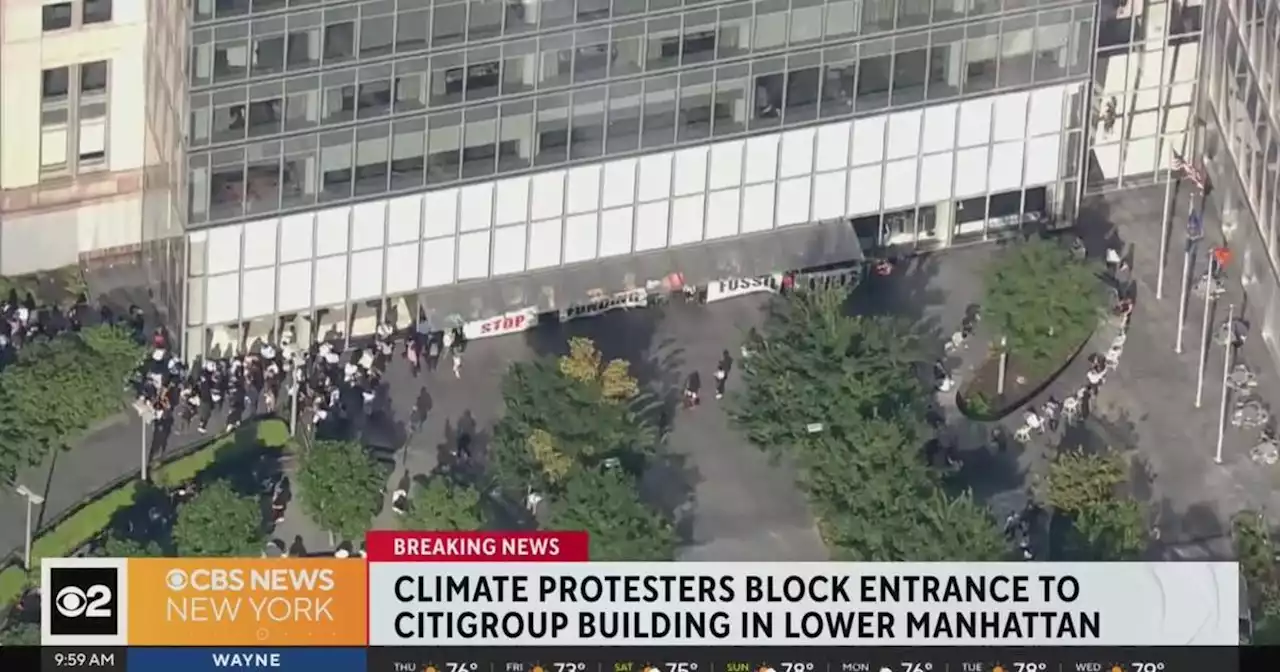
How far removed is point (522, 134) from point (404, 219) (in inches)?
41.5

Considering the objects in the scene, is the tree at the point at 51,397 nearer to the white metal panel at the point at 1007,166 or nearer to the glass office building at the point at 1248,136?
the white metal panel at the point at 1007,166

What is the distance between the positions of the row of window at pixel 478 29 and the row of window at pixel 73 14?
95cm

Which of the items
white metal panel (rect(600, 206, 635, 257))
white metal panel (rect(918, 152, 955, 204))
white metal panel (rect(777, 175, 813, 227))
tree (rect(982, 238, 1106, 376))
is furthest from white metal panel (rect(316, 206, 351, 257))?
tree (rect(982, 238, 1106, 376))

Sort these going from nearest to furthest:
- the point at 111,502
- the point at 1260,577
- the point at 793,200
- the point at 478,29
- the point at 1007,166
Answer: the point at 1260,577, the point at 111,502, the point at 478,29, the point at 793,200, the point at 1007,166

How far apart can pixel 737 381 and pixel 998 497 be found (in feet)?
6.78

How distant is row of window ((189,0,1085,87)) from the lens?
21.8 m

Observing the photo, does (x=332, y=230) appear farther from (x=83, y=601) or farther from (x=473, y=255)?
(x=83, y=601)

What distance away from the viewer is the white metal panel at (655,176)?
74.3 ft

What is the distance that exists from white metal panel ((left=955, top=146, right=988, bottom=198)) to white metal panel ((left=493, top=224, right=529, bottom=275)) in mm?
3266

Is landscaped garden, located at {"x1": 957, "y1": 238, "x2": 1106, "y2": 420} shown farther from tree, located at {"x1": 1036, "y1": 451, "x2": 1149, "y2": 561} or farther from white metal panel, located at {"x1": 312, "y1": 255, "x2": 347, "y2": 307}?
white metal panel, located at {"x1": 312, "y1": 255, "x2": 347, "y2": 307}

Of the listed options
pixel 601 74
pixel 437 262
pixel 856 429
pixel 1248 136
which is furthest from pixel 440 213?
pixel 1248 136

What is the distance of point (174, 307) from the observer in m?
22.4

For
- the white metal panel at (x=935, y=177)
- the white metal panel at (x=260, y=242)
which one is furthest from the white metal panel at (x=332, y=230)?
the white metal panel at (x=935, y=177)

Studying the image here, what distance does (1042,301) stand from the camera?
22406 millimetres
